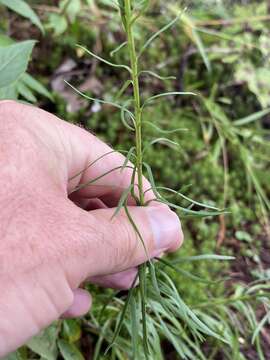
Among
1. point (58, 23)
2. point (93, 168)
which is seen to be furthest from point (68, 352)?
point (58, 23)

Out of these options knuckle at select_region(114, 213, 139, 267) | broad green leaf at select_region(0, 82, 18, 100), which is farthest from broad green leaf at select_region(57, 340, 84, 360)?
broad green leaf at select_region(0, 82, 18, 100)

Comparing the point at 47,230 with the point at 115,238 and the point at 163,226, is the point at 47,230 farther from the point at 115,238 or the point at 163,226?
the point at 163,226

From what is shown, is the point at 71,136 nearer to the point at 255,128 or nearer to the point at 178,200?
the point at 178,200

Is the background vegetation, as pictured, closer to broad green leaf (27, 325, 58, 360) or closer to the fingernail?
broad green leaf (27, 325, 58, 360)

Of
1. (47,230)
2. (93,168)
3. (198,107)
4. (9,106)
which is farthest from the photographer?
(198,107)

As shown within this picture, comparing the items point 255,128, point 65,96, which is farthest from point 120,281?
point 255,128
